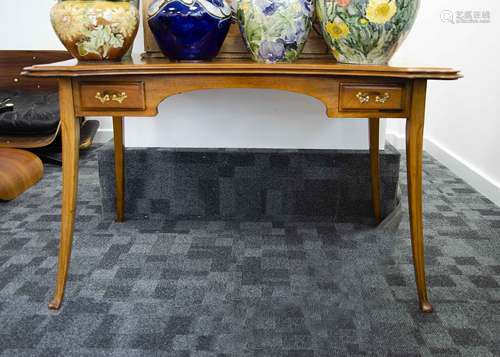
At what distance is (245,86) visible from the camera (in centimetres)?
112

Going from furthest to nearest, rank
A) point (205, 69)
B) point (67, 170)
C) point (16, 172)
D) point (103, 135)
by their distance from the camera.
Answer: point (103, 135)
point (16, 172)
point (67, 170)
point (205, 69)

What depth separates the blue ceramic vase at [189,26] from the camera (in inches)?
45.3

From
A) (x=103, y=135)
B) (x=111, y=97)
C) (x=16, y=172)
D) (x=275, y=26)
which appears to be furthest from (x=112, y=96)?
(x=103, y=135)

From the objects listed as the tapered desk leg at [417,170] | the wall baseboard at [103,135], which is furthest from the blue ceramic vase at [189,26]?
the wall baseboard at [103,135]

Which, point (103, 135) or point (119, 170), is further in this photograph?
point (103, 135)

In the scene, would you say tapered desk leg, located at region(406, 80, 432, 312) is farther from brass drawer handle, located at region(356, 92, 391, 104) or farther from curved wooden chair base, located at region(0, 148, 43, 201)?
curved wooden chair base, located at region(0, 148, 43, 201)

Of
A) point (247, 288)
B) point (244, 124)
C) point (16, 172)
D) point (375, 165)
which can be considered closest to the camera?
point (247, 288)

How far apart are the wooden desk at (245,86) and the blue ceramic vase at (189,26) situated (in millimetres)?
132

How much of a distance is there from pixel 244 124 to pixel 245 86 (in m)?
0.60

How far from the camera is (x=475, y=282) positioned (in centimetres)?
134

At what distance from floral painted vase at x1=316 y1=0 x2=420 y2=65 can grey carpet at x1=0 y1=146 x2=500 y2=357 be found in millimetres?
635

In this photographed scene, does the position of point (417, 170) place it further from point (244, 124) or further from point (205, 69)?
point (244, 124)

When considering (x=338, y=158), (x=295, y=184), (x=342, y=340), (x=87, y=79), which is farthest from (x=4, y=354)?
(x=338, y=158)

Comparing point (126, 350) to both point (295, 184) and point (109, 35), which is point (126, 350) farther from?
point (295, 184)
